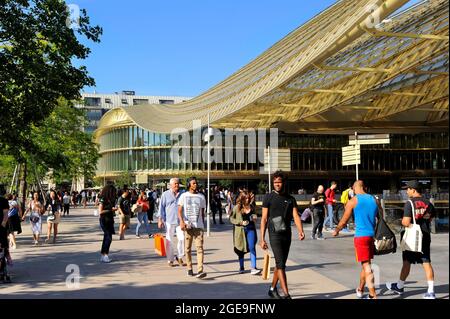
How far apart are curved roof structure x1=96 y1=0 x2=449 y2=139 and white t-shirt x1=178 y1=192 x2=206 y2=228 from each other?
5536 mm

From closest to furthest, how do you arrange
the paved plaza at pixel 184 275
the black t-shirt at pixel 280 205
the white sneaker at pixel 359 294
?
the white sneaker at pixel 359 294 < the black t-shirt at pixel 280 205 < the paved plaza at pixel 184 275

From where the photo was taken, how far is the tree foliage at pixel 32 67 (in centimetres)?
1636

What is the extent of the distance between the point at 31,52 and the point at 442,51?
13233 mm

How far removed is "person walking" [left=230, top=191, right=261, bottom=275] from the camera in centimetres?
966

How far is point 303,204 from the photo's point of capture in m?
31.4

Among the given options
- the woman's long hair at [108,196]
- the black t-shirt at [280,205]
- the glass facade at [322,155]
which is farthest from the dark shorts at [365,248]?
the glass facade at [322,155]

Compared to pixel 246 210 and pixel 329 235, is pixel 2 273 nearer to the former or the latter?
pixel 246 210

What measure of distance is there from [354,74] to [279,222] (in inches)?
575

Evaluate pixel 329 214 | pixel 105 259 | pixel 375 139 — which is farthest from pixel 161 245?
pixel 329 214

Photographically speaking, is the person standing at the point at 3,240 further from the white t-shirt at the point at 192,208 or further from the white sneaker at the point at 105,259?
the white t-shirt at the point at 192,208

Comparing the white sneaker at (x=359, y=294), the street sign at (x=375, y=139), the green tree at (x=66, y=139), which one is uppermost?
the green tree at (x=66, y=139)

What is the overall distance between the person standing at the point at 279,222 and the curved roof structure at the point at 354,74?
4.86m

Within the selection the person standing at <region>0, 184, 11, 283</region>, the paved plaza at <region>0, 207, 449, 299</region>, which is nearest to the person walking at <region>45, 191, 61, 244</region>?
the paved plaza at <region>0, 207, 449, 299</region>
